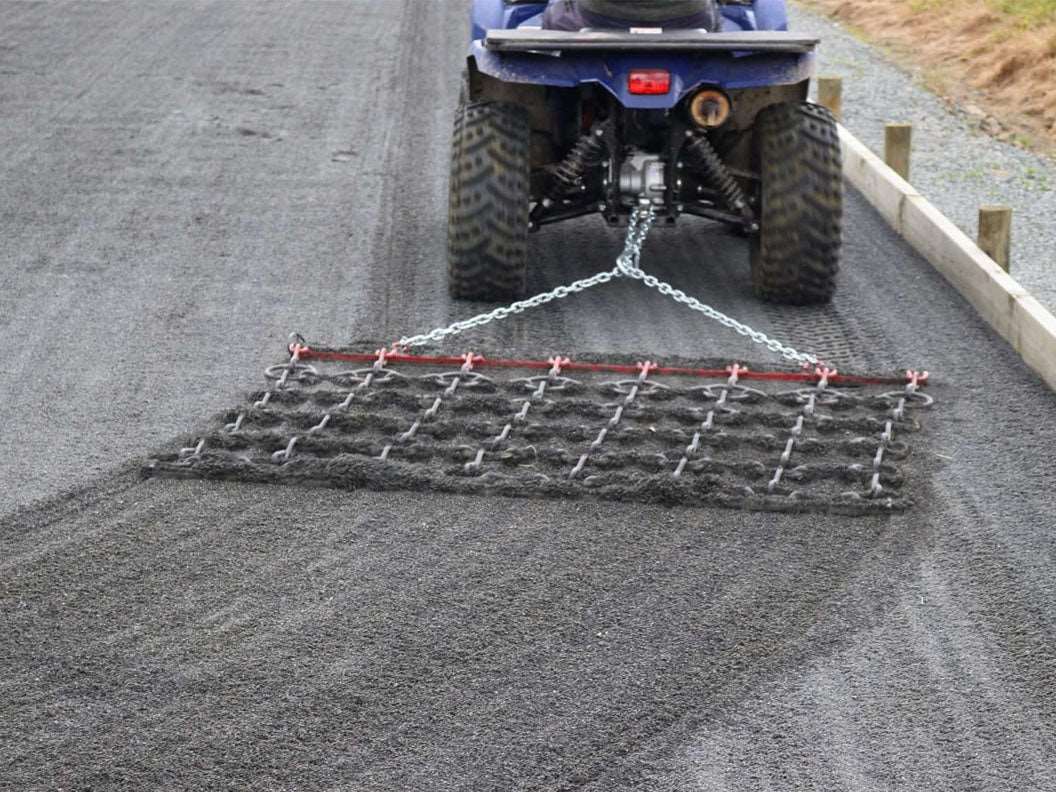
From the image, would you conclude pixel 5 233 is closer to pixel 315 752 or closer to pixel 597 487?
pixel 597 487

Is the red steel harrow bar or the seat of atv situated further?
the seat of atv

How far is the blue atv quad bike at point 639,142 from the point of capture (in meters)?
8.46

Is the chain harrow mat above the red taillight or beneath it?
beneath

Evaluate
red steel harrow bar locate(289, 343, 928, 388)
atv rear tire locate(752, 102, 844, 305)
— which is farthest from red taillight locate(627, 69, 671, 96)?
red steel harrow bar locate(289, 343, 928, 388)

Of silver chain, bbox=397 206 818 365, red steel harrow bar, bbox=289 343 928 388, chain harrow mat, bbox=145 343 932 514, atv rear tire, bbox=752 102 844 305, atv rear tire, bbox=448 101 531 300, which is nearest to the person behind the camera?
chain harrow mat, bbox=145 343 932 514

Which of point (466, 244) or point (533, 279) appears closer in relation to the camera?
point (466, 244)

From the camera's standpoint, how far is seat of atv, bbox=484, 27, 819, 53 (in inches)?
328

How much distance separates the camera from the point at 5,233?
10.2 meters

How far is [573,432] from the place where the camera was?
288 inches

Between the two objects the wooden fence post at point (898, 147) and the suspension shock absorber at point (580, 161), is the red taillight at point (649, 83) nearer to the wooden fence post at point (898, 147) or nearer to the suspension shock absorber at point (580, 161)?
the suspension shock absorber at point (580, 161)

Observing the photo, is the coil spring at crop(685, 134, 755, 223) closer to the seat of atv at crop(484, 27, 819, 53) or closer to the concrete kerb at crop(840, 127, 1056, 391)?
the seat of atv at crop(484, 27, 819, 53)

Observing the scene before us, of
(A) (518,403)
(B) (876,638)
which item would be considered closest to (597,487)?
(A) (518,403)

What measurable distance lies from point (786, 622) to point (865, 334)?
3.22 m

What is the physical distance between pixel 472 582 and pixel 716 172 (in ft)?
11.7
